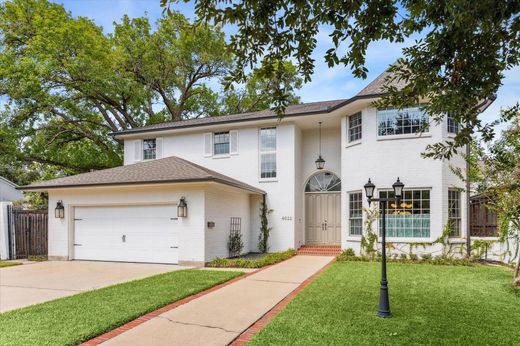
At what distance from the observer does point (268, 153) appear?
16328 millimetres

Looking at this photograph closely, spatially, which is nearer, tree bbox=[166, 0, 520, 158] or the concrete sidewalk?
tree bbox=[166, 0, 520, 158]

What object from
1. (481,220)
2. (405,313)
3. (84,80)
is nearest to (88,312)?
(405,313)

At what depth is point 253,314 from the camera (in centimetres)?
626

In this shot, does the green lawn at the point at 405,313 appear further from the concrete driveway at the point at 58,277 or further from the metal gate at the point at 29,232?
the metal gate at the point at 29,232

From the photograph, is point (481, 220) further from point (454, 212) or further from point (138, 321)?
point (138, 321)

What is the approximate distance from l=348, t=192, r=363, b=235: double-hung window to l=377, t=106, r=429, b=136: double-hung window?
102 inches

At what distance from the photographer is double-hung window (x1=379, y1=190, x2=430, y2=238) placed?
12.9 metres

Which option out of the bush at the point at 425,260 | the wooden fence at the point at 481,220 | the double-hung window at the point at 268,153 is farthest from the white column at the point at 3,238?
the wooden fence at the point at 481,220

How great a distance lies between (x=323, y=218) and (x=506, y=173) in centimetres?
913

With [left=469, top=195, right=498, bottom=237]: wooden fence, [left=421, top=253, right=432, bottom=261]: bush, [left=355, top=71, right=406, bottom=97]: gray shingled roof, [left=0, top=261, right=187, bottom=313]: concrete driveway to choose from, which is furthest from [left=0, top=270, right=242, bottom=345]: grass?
[left=469, top=195, right=498, bottom=237]: wooden fence

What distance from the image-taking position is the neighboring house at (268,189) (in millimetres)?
12867

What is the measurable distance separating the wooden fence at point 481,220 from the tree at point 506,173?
520cm

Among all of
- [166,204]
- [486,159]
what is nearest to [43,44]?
[166,204]

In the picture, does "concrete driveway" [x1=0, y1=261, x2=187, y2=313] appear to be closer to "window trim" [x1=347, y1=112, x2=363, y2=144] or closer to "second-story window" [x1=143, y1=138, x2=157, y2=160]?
"second-story window" [x1=143, y1=138, x2=157, y2=160]
